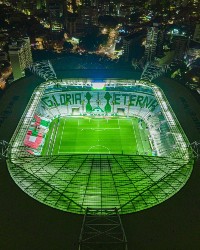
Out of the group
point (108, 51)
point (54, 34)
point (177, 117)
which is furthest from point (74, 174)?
point (54, 34)

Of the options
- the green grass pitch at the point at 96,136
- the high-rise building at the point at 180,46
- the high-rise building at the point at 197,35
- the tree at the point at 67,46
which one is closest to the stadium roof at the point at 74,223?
the green grass pitch at the point at 96,136

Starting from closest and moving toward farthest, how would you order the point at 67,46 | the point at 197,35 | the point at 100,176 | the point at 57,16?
the point at 100,176 < the point at 67,46 < the point at 197,35 < the point at 57,16

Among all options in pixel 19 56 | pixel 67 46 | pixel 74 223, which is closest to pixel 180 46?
pixel 67 46

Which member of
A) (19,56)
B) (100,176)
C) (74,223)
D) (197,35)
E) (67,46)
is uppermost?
(100,176)

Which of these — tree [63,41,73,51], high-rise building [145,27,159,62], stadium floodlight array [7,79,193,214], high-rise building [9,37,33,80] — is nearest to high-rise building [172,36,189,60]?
high-rise building [145,27,159,62]

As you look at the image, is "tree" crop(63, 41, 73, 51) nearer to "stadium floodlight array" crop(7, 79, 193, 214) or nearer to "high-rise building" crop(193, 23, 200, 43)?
"high-rise building" crop(193, 23, 200, 43)

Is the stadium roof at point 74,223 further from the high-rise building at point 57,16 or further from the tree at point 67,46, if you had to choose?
the high-rise building at point 57,16

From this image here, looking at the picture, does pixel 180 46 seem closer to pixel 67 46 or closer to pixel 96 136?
pixel 67 46
